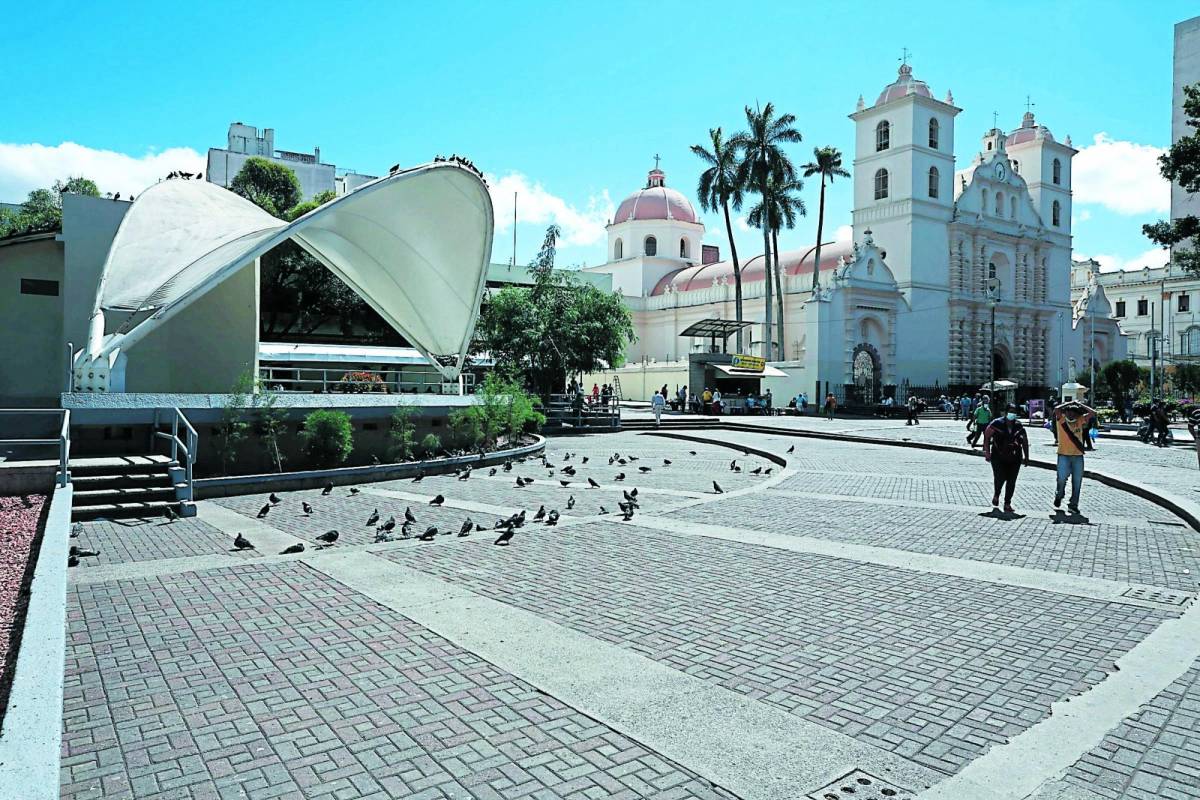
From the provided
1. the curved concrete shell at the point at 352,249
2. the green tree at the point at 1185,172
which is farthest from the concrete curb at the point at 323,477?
the green tree at the point at 1185,172

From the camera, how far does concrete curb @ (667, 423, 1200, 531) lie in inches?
431

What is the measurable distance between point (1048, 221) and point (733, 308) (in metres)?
27.1

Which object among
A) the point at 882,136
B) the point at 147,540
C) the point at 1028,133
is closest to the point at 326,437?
the point at 147,540

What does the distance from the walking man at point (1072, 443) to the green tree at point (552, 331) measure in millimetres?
21555

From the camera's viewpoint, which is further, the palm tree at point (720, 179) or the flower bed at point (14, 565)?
the palm tree at point (720, 179)

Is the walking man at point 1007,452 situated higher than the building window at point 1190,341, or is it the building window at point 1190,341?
the building window at point 1190,341

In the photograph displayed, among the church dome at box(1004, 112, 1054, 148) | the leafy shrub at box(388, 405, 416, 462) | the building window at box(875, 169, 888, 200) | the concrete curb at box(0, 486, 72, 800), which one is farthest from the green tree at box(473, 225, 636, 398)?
the church dome at box(1004, 112, 1054, 148)

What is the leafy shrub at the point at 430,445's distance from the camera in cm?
1709

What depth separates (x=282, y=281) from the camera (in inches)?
1630

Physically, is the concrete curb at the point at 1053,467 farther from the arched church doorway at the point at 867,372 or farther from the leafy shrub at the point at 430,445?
the arched church doorway at the point at 867,372

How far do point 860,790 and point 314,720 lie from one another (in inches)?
109

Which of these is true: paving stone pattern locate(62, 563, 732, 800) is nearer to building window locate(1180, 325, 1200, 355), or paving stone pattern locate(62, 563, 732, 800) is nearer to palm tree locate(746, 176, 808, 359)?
palm tree locate(746, 176, 808, 359)

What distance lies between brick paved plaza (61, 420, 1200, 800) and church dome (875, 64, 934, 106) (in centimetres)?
5134

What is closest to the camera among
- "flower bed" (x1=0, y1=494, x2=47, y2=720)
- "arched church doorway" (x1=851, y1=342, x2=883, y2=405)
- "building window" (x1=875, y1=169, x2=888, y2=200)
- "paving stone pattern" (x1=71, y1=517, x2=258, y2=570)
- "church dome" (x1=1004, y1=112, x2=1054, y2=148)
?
"flower bed" (x1=0, y1=494, x2=47, y2=720)
